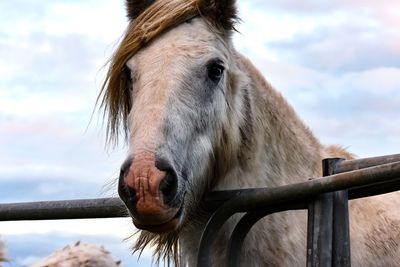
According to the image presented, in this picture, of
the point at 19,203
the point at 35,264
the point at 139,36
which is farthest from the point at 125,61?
the point at 35,264

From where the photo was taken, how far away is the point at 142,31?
150 inches

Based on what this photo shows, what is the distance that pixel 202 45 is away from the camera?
3.78 m

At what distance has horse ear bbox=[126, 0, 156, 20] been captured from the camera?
13.7 feet

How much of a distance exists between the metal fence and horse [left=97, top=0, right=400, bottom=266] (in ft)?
0.64

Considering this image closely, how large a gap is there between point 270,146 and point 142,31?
2.63 ft

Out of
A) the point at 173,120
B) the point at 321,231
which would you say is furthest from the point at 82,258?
the point at 321,231

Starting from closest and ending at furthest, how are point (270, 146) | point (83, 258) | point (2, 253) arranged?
point (270, 146) < point (83, 258) < point (2, 253)

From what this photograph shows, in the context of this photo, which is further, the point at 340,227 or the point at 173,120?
the point at 173,120

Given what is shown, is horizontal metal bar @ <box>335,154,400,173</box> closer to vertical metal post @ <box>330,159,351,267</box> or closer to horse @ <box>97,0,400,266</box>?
vertical metal post @ <box>330,159,351,267</box>

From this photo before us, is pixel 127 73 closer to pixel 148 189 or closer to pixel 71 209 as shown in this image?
pixel 71 209

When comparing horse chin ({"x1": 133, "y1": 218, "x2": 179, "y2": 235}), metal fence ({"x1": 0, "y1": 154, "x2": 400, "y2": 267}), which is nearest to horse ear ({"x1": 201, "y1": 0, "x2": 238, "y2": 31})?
metal fence ({"x1": 0, "y1": 154, "x2": 400, "y2": 267})

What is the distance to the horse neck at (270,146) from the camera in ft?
12.7

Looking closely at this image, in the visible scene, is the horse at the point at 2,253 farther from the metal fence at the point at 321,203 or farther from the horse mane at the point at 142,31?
the metal fence at the point at 321,203

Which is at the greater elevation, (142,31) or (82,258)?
(142,31)
